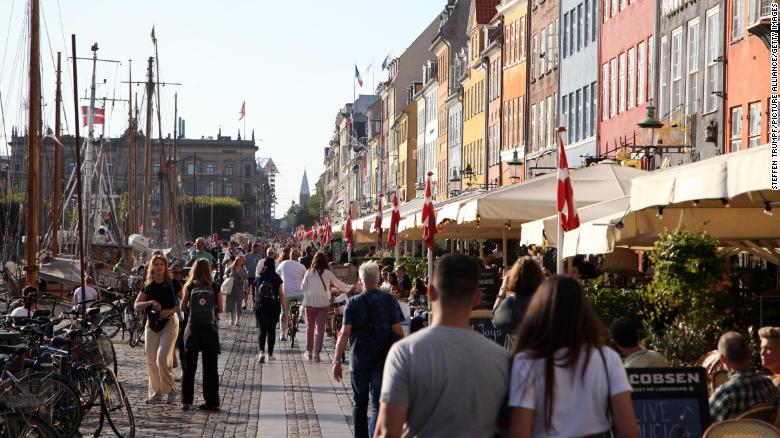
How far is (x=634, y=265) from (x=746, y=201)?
13.2 metres

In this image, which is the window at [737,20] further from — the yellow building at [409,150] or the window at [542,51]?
the yellow building at [409,150]

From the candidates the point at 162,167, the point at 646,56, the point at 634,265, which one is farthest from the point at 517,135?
the point at 634,265

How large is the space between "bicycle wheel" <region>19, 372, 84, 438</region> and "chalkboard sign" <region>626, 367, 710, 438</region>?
5.47m

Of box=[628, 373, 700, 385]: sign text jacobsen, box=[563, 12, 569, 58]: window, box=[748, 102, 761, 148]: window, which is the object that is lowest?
box=[628, 373, 700, 385]: sign text jacobsen

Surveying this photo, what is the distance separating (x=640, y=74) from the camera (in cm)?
4056

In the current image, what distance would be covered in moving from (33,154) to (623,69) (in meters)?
21.1

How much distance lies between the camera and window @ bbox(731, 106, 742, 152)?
3090 cm

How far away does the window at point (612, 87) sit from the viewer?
144 feet

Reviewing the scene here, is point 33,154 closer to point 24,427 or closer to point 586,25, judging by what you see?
point 24,427

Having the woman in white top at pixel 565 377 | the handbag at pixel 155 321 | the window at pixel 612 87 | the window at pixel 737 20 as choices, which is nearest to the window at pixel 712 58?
the window at pixel 737 20

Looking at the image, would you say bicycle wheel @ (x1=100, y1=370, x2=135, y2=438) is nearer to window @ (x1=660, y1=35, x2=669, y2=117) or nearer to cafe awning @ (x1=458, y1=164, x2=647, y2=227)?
cafe awning @ (x1=458, y1=164, x2=647, y2=227)

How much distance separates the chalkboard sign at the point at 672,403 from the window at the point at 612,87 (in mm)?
35672

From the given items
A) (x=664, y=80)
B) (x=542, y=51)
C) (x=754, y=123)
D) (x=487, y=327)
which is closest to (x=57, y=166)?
(x=664, y=80)

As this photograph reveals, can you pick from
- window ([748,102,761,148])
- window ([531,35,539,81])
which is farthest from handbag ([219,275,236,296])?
window ([531,35,539,81])
